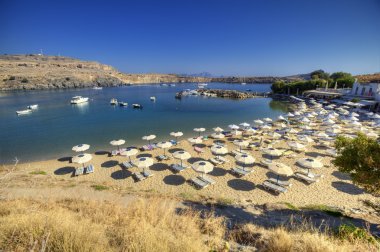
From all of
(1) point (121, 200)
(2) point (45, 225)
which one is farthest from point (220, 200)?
(2) point (45, 225)

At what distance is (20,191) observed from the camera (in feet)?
34.1

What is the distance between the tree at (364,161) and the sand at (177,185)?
4374mm

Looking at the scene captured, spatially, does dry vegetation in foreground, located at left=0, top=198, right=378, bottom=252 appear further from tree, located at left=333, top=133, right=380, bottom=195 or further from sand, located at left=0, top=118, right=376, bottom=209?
sand, located at left=0, top=118, right=376, bottom=209

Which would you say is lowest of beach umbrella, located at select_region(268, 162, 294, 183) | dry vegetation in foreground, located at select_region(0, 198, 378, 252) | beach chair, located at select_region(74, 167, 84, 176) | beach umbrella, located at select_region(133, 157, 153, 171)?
beach chair, located at select_region(74, 167, 84, 176)

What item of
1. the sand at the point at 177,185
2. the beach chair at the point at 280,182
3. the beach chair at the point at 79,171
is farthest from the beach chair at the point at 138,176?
the beach chair at the point at 280,182

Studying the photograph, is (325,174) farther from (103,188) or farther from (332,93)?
(332,93)

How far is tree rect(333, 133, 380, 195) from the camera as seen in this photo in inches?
242

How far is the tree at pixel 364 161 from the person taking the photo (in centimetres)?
614

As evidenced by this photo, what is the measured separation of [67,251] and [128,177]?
36.3 ft

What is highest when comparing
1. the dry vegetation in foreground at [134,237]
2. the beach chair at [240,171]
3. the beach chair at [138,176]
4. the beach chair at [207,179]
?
the dry vegetation in foreground at [134,237]

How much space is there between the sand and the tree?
437 cm

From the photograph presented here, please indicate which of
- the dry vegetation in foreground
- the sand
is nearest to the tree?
the dry vegetation in foreground

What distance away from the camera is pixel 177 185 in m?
12.7

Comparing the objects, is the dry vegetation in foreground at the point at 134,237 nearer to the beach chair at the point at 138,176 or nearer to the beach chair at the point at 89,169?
the beach chair at the point at 138,176
